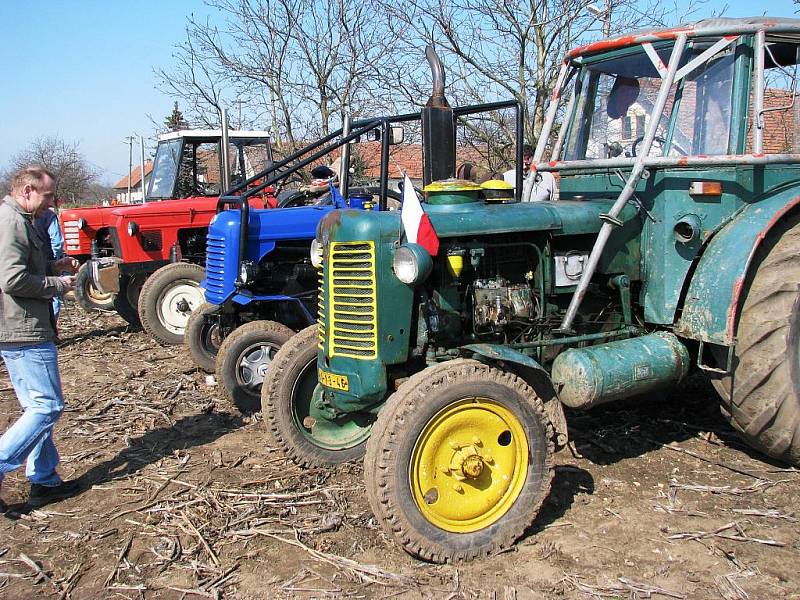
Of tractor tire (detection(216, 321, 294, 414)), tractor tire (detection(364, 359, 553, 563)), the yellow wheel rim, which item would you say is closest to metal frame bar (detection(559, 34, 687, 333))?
tractor tire (detection(364, 359, 553, 563))

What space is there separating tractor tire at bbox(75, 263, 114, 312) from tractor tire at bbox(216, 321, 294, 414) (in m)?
4.59

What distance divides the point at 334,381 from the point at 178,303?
204 inches

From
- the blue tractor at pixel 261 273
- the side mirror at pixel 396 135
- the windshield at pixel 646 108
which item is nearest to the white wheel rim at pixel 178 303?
the blue tractor at pixel 261 273

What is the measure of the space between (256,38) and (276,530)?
546 inches

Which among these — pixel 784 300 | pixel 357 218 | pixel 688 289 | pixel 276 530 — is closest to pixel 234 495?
pixel 276 530

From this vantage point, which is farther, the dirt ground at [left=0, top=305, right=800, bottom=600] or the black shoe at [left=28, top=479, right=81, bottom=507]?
the black shoe at [left=28, top=479, right=81, bottom=507]

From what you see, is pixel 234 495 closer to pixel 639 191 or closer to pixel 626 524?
pixel 626 524

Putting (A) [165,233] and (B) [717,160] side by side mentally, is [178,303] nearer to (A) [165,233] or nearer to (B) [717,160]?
(A) [165,233]

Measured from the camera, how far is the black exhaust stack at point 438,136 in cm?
492

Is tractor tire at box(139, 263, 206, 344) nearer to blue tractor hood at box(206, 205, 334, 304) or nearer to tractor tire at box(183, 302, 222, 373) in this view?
tractor tire at box(183, 302, 222, 373)

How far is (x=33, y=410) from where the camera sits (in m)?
4.18

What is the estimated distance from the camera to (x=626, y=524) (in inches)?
145

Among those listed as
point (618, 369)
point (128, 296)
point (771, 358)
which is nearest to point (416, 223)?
point (618, 369)

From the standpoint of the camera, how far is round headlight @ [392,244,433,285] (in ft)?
11.5
